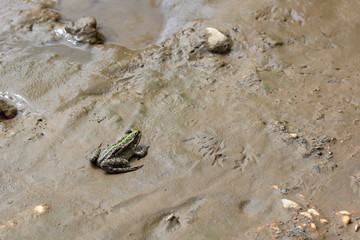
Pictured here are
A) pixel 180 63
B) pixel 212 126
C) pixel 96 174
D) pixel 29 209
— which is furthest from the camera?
pixel 180 63

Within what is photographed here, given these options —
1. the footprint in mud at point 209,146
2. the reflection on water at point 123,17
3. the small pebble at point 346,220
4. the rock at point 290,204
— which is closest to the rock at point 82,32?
the reflection on water at point 123,17

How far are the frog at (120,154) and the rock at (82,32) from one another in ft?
9.79

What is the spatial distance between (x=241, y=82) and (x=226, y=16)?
1988 millimetres

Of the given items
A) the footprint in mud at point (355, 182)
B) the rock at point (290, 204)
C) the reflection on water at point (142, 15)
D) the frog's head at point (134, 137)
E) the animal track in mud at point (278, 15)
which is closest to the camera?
the rock at point (290, 204)

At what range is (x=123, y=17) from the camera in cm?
866

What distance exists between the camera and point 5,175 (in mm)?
5199

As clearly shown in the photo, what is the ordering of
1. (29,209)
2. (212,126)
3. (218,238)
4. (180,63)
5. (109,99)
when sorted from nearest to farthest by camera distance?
(218,238) → (29,209) → (212,126) → (109,99) → (180,63)

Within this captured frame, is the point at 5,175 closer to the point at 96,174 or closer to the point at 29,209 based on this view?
the point at 29,209

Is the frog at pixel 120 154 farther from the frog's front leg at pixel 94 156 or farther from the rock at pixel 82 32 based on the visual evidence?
the rock at pixel 82 32

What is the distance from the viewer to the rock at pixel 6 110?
239 inches

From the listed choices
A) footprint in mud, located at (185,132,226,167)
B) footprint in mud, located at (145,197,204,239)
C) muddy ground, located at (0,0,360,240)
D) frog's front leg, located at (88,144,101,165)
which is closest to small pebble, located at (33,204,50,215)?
muddy ground, located at (0,0,360,240)

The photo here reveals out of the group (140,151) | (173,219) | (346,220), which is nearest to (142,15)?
(140,151)

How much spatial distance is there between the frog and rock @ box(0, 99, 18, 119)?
62.5 inches

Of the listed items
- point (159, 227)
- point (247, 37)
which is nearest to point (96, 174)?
point (159, 227)
